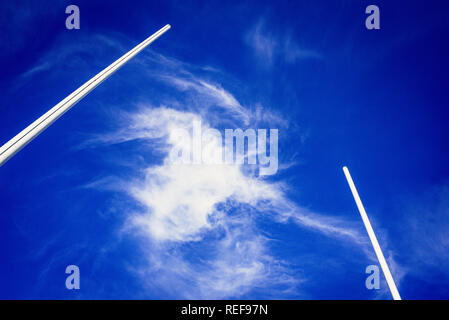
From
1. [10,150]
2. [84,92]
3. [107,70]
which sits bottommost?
[10,150]

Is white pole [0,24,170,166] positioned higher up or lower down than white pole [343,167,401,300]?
higher up

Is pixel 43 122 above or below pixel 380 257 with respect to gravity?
above

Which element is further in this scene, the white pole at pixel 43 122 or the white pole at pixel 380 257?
the white pole at pixel 380 257

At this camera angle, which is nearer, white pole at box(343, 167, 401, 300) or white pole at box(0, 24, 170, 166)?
→ white pole at box(0, 24, 170, 166)

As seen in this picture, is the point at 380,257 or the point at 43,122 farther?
the point at 380,257

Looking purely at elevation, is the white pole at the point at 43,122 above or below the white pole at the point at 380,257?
above
